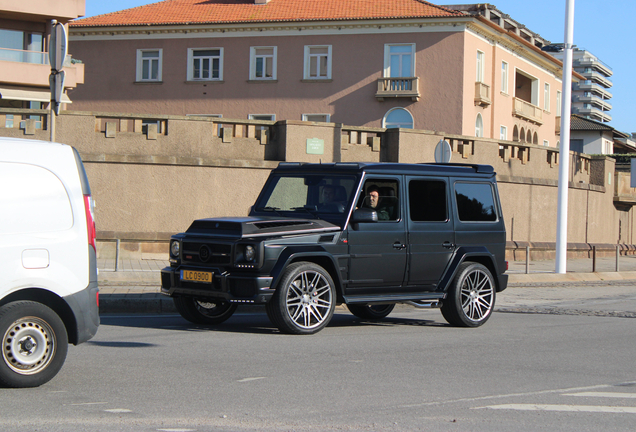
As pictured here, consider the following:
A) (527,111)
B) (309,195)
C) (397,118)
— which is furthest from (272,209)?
(527,111)

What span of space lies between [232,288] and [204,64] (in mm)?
32193

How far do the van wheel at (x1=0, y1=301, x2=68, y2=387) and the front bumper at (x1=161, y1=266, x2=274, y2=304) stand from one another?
2.71m

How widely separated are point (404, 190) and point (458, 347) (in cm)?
230

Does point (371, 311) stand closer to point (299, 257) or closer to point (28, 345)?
point (299, 257)

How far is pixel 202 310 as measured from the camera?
32.3 ft

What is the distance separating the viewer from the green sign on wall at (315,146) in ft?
71.3

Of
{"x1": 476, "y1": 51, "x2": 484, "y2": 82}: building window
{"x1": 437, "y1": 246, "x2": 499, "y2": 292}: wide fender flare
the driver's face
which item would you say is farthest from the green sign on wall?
{"x1": 476, "y1": 51, "x2": 484, "y2": 82}: building window

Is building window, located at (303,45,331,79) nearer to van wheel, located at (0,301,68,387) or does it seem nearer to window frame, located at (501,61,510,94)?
window frame, located at (501,61,510,94)

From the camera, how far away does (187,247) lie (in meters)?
9.29

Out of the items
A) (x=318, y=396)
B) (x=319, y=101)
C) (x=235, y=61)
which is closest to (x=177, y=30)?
(x=235, y=61)

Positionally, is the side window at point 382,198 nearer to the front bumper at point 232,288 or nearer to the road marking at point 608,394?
the front bumper at point 232,288

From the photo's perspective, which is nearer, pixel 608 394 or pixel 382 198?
pixel 608 394

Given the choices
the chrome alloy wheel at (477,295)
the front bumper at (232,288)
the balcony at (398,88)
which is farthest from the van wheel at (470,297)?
the balcony at (398,88)

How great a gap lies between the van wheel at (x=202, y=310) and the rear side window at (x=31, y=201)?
11.5 feet
